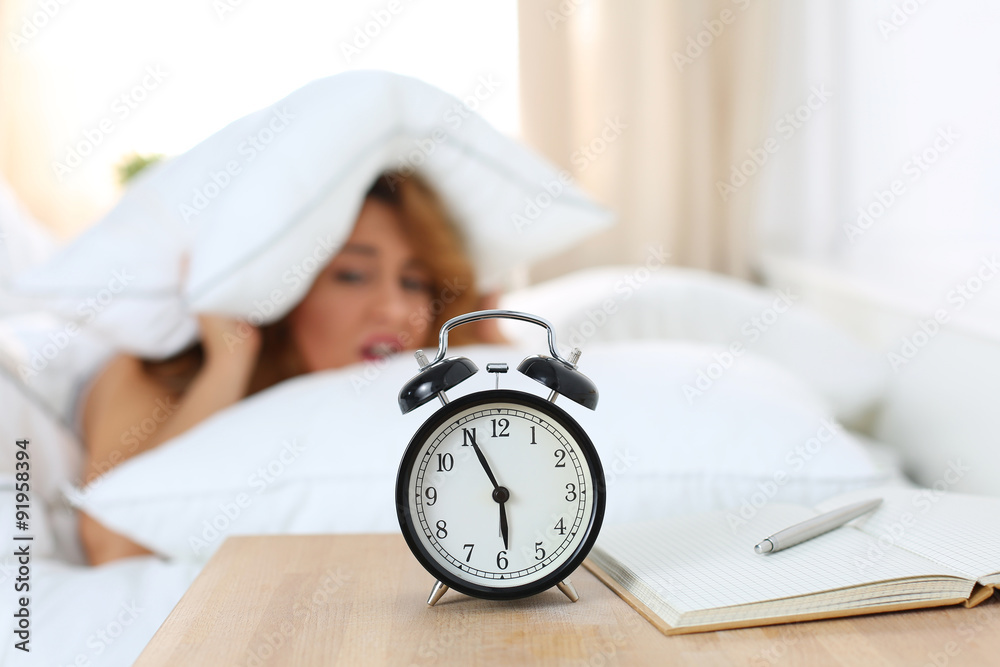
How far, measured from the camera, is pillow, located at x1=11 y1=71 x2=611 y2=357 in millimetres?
938

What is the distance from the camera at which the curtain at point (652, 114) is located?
6.42 feet

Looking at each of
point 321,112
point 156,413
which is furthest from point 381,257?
point 156,413

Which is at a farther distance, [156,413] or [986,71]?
[156,413]

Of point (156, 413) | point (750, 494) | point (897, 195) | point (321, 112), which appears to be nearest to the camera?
point (750, 494)

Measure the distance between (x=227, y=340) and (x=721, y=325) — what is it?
841 mm

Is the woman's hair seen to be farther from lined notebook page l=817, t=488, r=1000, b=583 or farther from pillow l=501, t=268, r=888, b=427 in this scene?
lined notebook page l=817, t=488, r=1000, b=583

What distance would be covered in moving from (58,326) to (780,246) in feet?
5.30

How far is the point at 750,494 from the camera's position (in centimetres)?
83

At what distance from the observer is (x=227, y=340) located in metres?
1.16

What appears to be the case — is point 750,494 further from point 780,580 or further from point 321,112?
point 321,112

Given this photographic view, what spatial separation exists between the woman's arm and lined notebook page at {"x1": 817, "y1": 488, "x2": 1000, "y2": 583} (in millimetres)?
817

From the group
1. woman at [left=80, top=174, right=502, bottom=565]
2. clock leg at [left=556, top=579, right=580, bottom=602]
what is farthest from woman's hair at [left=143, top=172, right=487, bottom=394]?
clock leg at [left=556, top=579, right=580, bottom=602]

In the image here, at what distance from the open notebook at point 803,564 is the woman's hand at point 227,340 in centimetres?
68

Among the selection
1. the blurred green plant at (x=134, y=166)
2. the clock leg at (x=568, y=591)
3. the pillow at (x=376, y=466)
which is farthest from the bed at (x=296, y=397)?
the blurred green plant at (x=134, y=166)
